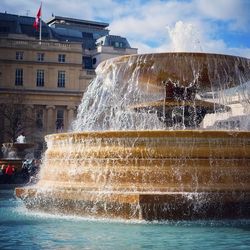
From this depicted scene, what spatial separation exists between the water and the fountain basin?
239mm

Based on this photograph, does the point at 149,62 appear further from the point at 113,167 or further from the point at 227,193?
the point at 227,193

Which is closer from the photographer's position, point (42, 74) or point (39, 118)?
point (39, 118)

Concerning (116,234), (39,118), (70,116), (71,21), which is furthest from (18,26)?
(116,234)

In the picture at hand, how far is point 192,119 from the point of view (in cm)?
1150

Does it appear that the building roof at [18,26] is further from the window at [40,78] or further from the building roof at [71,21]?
the building roof at [71,21]

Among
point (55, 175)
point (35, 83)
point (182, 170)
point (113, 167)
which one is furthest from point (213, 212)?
point (35, 83)

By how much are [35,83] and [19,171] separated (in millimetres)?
37389

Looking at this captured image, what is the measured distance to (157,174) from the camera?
8.55m

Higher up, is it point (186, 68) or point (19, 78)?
point (19, 78)

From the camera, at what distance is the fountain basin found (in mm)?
8031

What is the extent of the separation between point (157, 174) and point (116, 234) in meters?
1.96

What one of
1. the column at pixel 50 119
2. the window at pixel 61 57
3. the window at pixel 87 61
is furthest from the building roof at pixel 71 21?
the column at pixel 50 119

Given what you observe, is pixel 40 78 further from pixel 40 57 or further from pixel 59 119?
pixel 59 119

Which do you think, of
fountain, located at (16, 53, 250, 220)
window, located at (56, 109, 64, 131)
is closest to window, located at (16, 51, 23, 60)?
window, located at (56, 109, 64, 131)
